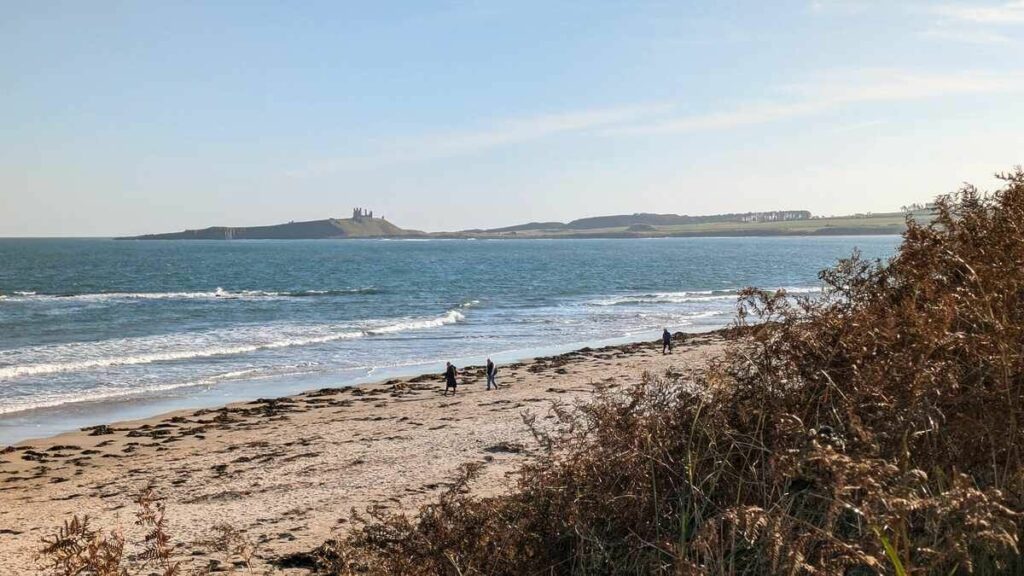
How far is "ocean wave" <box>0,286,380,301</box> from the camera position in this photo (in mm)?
58866

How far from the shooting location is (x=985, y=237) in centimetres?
486

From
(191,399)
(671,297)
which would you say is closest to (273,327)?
(191,399)

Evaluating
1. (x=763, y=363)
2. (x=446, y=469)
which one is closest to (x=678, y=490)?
(x=763, y=363)

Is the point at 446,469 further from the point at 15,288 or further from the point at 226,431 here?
the point at 15,288

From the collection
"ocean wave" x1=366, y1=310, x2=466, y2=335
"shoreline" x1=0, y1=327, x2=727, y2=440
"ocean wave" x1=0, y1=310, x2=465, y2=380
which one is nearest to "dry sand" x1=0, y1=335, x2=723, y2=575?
"shoreline" x1=0, y1=327, x2=727, y2=440

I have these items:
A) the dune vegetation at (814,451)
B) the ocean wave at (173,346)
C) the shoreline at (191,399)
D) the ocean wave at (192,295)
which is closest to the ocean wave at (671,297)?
the ocean wave at (173,346)

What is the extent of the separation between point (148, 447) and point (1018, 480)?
17.6 metres

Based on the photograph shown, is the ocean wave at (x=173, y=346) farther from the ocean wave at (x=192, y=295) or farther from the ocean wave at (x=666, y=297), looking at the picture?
the ocean wave at (x=192, y=295)

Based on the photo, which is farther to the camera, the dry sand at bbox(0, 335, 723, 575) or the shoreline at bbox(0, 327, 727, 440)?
the shoreline at bbox(0, 327, 727, 440)

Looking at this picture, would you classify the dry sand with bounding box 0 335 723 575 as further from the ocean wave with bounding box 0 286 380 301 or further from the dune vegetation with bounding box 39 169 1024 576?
the ocean wave with bounding box 0 286 380 301

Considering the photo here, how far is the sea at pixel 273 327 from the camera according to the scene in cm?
2519

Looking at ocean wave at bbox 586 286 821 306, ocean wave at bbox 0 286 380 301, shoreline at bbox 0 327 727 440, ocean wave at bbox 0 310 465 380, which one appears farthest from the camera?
ocean wave at bbox 0 286 380 301

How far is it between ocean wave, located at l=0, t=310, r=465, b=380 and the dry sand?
30.7 feet

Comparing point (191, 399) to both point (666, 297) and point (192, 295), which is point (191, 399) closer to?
point (192, 295)
